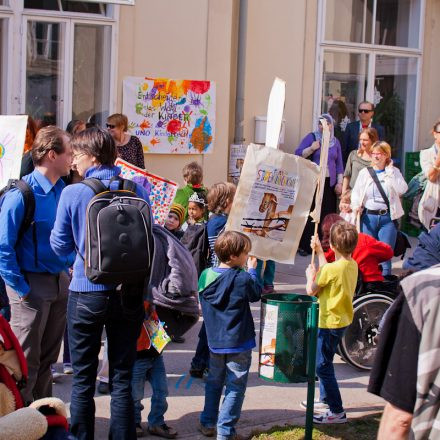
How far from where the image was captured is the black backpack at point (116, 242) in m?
4.39

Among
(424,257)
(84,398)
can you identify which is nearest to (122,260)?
(84,398)

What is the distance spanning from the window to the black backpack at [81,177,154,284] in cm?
831

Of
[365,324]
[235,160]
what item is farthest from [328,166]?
[365,324]

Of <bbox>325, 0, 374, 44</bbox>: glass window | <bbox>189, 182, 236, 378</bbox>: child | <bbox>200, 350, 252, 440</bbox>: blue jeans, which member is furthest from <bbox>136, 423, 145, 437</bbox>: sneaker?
<bbox>325, 0, 374, 44</bbox>: glass window

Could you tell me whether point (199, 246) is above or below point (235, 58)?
below

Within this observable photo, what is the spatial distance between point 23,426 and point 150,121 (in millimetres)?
7990

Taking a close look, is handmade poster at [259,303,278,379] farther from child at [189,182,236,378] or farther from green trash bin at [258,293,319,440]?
child at [189,182,236,378]

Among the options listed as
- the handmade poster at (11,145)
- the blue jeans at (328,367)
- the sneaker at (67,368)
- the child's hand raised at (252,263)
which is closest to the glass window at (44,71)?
the handmade poster at (11,145)

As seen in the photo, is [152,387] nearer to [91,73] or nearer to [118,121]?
[118,121]

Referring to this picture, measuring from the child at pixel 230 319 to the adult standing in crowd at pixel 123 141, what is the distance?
4.34 metres

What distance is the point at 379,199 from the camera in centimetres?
930

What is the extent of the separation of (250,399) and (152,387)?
1013mm

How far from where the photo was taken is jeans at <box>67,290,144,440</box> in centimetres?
457

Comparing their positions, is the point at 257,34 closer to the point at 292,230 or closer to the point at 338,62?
the point at 338,62
